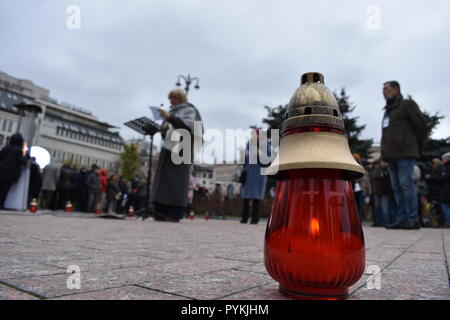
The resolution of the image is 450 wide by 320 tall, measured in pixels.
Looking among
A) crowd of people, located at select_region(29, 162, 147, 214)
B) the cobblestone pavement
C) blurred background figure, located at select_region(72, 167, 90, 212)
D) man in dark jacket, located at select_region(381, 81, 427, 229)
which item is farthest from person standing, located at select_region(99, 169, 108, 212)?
the cobblestone pavement

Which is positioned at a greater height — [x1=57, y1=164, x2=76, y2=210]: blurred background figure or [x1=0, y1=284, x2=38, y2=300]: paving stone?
[x1=57, y1=164, x2=76, y2=210]: blurred background figure

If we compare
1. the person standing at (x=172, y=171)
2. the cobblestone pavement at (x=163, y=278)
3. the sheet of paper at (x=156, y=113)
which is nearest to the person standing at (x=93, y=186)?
the person standing at (x=172, y=171)

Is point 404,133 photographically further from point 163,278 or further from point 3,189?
point 3,189

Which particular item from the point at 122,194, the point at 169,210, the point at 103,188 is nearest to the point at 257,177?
the point at 169,210

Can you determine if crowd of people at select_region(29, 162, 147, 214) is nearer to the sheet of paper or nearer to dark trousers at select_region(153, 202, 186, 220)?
dark trousers at select_region(153, 202, 186, 220)

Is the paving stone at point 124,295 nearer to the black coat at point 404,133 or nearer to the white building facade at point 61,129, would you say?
the black coat at point 404,133

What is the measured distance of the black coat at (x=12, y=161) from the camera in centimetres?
816

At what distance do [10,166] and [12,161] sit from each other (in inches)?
5.2

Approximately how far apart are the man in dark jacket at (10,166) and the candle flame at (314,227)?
9.03 meters

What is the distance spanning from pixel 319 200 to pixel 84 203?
588 inches

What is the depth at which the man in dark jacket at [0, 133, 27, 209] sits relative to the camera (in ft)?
26.8

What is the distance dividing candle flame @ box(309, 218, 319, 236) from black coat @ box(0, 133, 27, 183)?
9034mm

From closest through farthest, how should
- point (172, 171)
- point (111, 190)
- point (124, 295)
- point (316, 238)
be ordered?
1. point (316, 238)
2. point (124, 295)
3. point (172, 171)
4. point (111, 190)

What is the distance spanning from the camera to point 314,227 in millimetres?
814
